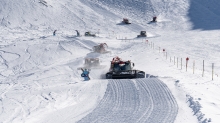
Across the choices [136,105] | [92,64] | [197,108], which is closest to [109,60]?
[92,64]

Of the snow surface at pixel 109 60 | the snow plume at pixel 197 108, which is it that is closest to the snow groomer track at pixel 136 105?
the snow surface at pixel 109 60

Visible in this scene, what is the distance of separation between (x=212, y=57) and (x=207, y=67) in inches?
237

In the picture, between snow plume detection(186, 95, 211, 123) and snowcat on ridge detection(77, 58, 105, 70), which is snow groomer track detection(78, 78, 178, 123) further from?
snowcat on ridge detection(77, 58, 105, 70)

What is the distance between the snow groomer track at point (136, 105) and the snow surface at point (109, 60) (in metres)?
0.04

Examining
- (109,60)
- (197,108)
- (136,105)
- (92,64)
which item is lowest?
(136,105)

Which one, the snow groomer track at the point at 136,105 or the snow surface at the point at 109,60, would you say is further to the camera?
the snow surface at the point at 109,60

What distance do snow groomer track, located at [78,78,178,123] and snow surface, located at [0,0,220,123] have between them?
40mm

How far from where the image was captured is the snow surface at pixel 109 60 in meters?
16.4

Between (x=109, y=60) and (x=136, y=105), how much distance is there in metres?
21.9

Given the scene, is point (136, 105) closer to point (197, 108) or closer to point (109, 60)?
point (197, 108)

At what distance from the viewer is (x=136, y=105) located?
17.0 metres

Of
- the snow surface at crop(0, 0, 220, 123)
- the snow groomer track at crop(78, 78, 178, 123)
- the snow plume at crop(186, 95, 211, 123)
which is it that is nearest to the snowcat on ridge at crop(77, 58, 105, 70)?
the snow surface at crop(0, 0, 220, 123)

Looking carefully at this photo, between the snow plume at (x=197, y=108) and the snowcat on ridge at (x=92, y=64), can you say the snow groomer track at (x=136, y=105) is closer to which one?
the snow plume at (x=197, y=108)

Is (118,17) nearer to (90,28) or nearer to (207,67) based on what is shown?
(90,28)
